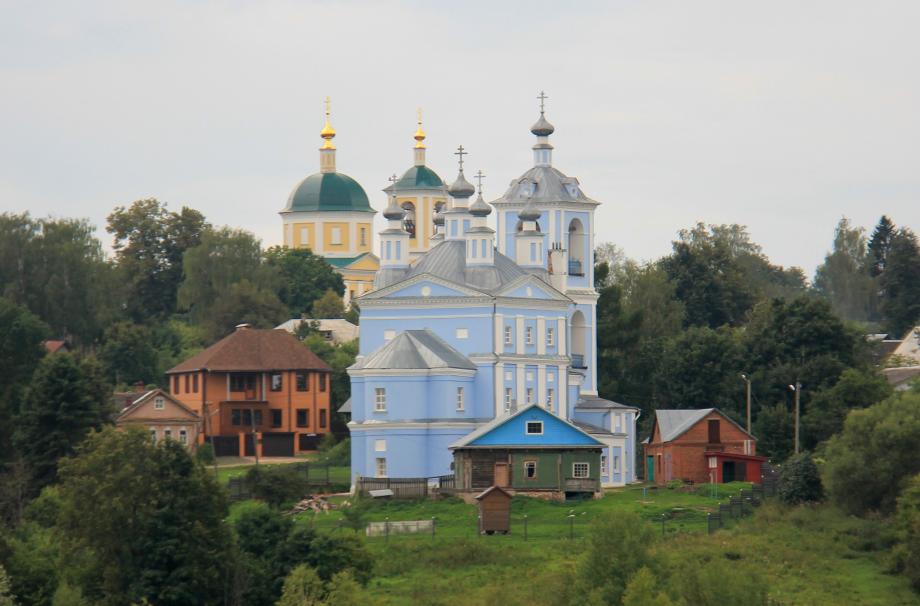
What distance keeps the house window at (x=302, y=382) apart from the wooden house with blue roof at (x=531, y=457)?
20.1 metres

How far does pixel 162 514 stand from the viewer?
61.5m

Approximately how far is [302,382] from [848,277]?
234 feet

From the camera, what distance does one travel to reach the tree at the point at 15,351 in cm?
8469

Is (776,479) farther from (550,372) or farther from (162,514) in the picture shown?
(162,514)

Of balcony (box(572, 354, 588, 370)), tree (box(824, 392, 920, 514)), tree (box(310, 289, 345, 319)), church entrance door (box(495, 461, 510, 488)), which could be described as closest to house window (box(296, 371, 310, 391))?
balcony (box(572, 354, 588, 370))

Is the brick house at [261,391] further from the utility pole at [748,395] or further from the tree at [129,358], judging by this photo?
the utility pole at [748,395]

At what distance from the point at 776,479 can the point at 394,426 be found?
12.3 m

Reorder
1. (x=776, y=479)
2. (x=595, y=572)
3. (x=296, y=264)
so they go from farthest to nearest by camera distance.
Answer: (x=296, y=264) < (x=776, y=479) < (x=595, y=572)

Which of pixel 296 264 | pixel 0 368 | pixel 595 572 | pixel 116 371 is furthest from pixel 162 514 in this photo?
pixel 296 264

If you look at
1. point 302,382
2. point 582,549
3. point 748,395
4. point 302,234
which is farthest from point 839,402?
point 302,234

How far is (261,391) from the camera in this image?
318 feet

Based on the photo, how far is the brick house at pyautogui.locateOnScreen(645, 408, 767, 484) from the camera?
82812 mm

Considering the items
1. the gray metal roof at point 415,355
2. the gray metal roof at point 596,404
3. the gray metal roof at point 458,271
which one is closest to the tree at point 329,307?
the gray metal roof at point 596,404

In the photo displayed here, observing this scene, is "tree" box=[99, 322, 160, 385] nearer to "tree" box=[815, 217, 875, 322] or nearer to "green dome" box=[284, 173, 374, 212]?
"green dome" box=[284, 173, 374, 212]
